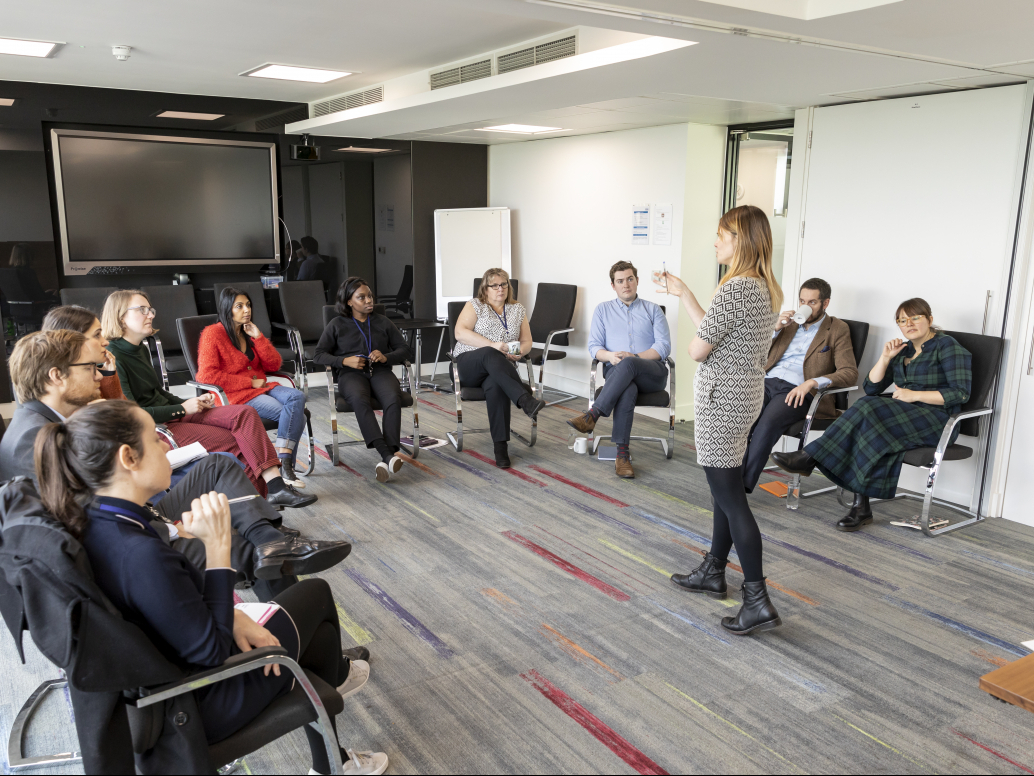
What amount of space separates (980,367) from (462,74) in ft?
11.6

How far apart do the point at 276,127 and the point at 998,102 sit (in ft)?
18.6

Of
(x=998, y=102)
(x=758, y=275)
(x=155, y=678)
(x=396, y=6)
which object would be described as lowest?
(x=155, y=678)

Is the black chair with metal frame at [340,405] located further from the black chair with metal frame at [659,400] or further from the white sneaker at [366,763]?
the white sneaker at [366,763]

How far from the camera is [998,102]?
416cm

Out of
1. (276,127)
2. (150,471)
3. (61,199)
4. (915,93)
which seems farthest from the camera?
(276,127)

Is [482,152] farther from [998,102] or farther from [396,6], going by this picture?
[998,102]

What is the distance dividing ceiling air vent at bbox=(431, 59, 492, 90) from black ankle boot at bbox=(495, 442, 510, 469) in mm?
2358

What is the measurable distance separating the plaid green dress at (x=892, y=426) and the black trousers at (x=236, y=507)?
295 cm

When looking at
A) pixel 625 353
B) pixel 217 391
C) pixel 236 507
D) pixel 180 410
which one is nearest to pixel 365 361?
pixel 217 391

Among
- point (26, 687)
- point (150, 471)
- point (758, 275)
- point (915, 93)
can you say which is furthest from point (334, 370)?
point (915, 93)

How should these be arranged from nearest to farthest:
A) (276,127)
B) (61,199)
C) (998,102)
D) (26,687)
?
(26,687) < (998,102) < (61,199) < (276,127)

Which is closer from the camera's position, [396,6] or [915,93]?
[396,6]

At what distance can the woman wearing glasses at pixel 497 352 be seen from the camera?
5289 millimetres

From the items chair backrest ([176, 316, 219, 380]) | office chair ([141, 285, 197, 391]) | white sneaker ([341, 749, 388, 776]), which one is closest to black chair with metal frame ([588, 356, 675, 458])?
chair backrest ([176, 316, 219, 380])
